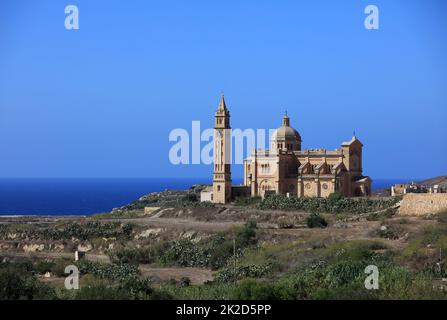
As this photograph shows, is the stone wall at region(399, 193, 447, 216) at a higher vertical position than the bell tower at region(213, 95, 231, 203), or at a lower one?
lower

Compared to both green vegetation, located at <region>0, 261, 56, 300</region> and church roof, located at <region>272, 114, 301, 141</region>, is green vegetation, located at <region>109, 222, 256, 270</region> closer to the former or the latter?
green vegetation, located at <region>0, 261, 56, 300</region>

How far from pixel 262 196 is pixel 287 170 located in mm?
2829

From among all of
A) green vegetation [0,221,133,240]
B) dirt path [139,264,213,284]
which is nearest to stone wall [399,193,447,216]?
dirt path [139,264,213,284]

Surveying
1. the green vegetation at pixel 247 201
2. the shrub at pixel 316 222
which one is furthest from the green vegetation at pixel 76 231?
the shrub at pixel 316 222

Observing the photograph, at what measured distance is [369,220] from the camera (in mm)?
53688

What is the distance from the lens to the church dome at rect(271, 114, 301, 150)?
7144 centimetres

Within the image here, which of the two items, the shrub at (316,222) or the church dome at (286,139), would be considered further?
the church dome at (286,139)

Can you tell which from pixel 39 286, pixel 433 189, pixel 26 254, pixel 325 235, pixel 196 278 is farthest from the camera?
pixel 433 189

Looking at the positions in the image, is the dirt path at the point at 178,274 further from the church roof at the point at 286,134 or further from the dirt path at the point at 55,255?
the church roof at the point at 286,134

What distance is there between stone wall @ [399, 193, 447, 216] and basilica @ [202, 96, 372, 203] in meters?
11.3

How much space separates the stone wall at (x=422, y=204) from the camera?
172 ft

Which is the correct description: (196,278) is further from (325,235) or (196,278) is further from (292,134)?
(292,134)

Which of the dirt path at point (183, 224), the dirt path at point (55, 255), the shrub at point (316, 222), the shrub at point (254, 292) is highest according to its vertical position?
the shrub at point (316, 222)
